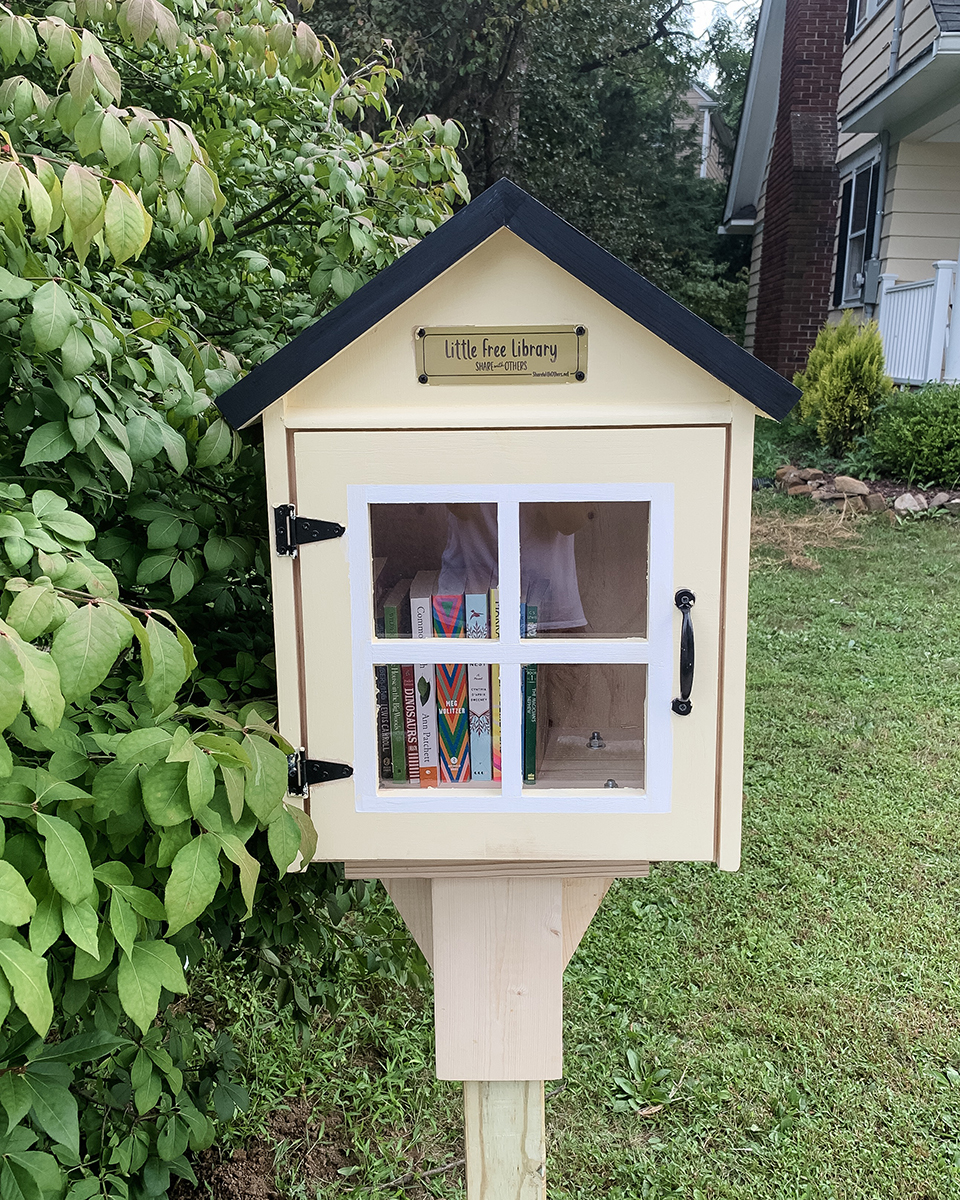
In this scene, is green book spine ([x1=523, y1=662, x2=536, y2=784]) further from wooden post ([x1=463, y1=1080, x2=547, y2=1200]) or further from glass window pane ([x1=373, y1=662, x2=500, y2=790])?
wooden post ([x1=463, y1=1080, x2=547, y2=1200])

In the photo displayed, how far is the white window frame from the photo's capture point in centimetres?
125

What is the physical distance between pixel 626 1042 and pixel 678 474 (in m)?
1.95

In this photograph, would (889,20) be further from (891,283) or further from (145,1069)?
(145,1069)

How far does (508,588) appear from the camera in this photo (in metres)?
1.31

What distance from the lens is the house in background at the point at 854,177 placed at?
731 centimetres

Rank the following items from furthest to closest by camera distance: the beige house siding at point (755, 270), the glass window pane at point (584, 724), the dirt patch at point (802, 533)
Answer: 1. the beige house siding at point (755, 270)
2. the dirt patch at point (802, 533)
3. the glass window pane at point (584, 724)

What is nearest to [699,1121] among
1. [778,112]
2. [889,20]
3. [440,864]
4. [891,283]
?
[440,864]

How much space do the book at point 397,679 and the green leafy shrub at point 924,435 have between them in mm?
6123

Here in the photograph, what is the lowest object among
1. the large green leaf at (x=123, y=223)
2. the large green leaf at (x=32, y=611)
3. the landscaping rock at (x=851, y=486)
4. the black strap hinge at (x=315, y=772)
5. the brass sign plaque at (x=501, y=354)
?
the landscaping rock at (x=851, y=486)

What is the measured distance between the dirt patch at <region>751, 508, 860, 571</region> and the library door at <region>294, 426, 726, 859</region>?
16.1ft

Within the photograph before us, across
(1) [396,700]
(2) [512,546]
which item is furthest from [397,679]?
(2) [512,546]

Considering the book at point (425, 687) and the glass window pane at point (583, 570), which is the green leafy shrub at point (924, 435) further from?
the book at point (425, 687)

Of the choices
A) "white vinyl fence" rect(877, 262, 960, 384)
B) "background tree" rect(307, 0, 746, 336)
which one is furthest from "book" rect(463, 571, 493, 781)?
"background tree" rect(307, 0, 746, 336)

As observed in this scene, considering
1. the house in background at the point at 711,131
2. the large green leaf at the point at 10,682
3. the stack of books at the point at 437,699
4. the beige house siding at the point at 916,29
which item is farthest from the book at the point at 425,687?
the house in background at the point at 711,131
